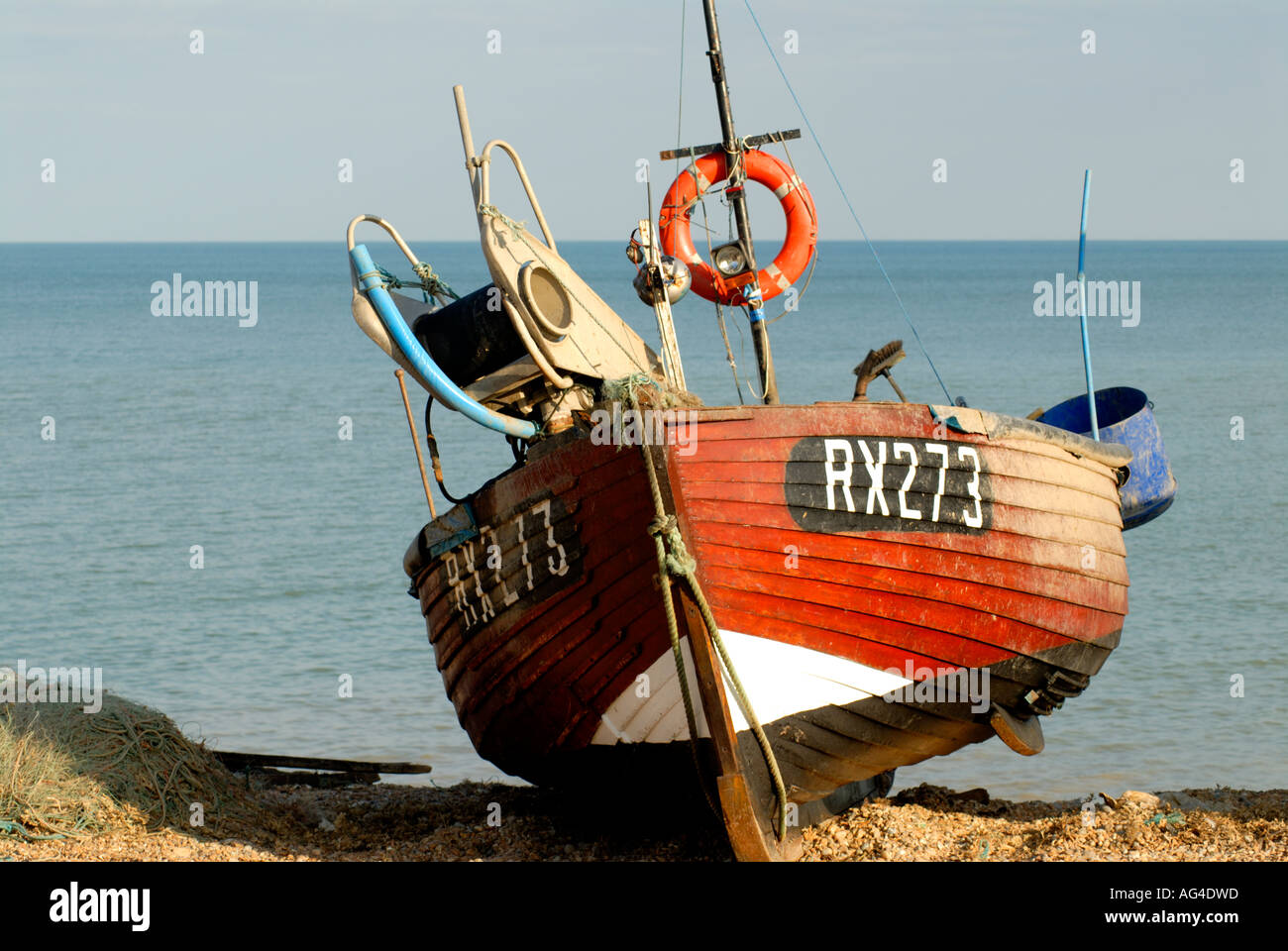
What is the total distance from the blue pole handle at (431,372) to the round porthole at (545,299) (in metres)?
0.43

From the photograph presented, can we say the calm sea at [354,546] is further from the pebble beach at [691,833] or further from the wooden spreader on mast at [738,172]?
the pebble beach at [691,833]

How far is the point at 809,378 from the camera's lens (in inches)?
1324

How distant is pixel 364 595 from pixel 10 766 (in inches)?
325

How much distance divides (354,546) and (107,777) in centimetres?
1027

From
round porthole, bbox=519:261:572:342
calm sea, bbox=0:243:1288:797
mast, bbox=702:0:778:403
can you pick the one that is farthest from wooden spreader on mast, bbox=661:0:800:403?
round porthole, bbox=519:261:572:342

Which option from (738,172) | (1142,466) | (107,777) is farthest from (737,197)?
(107,777)

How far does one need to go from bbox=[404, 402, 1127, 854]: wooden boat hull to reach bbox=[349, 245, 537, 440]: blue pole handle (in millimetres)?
250

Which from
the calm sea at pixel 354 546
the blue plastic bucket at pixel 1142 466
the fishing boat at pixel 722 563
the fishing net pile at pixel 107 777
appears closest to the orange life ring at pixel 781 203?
the calm sea at pixel 354 546

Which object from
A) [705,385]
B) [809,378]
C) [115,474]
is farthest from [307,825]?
[809,378]

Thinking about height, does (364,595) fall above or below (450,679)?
below

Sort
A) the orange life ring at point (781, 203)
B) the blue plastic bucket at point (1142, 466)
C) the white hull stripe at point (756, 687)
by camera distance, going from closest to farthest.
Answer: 1. the white hull stripe at point (756, 687)
2. the blue plastic bucket at point (1142, 466)
3. the orange life ring at point (781, 203)

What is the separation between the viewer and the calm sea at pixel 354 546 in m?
10.6

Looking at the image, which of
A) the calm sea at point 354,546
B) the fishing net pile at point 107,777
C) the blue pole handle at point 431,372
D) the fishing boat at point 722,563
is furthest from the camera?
the calm sea at point 354,546
